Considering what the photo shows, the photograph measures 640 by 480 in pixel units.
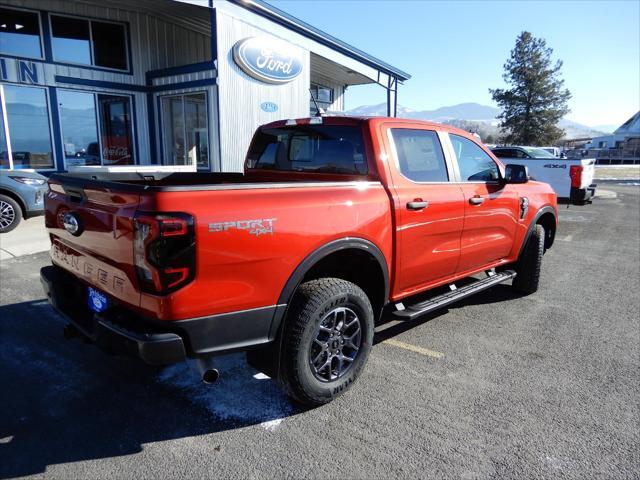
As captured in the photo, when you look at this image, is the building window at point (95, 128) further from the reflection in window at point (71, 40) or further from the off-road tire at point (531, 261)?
the off-road tire at point (531, 261)

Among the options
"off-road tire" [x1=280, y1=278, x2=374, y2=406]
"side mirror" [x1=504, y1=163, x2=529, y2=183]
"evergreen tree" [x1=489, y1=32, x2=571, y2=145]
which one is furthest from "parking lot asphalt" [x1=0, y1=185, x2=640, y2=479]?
"evergreen tree" [x1=489, y1=32, x2=571, y2=145]

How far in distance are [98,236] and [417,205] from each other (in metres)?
2.21

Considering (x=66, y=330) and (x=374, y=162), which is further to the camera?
(x=374, y=162)

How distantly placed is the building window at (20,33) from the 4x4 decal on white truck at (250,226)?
1267cm

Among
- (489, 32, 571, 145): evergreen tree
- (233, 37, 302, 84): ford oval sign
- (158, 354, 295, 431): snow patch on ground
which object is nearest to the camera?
(158, 354, 295, 431): snow patch on ground

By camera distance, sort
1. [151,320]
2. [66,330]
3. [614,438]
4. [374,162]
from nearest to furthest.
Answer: [151,320], [614,438], [66,330], [374,162]

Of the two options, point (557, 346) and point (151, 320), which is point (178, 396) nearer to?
point (151, 320)

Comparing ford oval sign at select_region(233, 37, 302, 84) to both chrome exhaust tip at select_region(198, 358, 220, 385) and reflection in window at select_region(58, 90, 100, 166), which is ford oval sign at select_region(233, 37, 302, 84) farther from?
chrome exhaust tip at select_region(198, 358, 220, 385)

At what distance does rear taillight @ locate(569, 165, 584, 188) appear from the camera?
11.7 meters

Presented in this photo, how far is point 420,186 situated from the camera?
3.60 metres

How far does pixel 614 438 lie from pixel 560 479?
1.96ft

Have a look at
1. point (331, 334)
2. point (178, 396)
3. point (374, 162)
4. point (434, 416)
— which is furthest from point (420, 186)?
point (178, 396)

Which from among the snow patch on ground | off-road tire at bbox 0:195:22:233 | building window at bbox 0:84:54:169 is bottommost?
the snow patch on ground

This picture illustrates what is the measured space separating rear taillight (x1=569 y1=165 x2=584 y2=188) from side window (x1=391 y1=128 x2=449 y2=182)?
9.51 m
